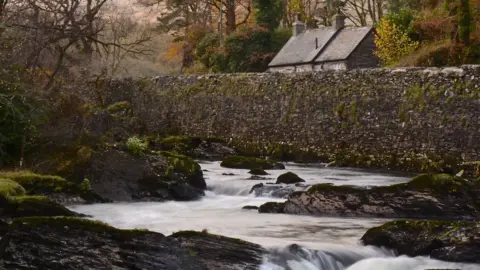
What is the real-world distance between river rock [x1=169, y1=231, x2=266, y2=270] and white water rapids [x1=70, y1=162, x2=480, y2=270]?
22 centimetres

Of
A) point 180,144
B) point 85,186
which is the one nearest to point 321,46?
point 180,144

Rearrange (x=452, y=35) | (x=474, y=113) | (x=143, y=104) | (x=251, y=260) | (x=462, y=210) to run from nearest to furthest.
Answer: (x=251, y=260) < (x=462, y=210) < (x=474, y=113) < (x=452, y=35) < (x=143, y=104)

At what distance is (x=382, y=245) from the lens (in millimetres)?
11586

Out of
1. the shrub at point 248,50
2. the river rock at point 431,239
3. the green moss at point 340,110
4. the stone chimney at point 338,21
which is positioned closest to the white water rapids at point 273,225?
the river rock at point 431,239

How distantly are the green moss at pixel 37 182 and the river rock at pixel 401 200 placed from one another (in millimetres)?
5229

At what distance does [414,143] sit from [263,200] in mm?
8037

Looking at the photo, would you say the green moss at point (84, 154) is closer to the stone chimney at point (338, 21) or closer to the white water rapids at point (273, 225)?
the white water rapids at point (273, 225)

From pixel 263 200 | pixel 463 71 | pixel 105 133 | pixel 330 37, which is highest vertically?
pixel 330 37

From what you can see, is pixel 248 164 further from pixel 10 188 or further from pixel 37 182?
pixel 10 188

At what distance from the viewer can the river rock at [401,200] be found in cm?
1463

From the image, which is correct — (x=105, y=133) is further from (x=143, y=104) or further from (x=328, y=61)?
Result: (x=328, y=61)

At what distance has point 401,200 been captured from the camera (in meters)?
14.8

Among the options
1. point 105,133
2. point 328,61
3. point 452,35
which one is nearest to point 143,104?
point 328,61

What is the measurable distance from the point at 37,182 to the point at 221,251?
273 inches
